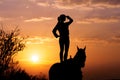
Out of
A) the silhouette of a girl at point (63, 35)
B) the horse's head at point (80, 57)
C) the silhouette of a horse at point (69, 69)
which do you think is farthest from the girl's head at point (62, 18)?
the silhouette of a horse at point (69, 69)

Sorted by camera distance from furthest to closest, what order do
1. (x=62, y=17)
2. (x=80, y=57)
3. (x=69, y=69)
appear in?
(x=62, y=17)
(x=69, y=69)
(x=80, y=57)

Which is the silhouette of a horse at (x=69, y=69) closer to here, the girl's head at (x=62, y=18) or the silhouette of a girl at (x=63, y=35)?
the silhouette of a girl at (x=63, y=35)

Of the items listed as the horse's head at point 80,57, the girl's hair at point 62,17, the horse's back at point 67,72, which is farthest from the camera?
the girl's hair at point 62,17

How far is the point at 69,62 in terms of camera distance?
20234mm

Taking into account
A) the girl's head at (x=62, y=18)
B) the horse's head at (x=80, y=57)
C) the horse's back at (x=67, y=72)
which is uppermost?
the girl's head at (x=62, y=18)

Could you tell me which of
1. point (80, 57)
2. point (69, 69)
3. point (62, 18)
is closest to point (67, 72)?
point (69, 69)

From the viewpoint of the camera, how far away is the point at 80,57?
1981 cm

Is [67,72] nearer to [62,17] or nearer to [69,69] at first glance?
[69,69]

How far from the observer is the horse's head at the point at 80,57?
19.7m

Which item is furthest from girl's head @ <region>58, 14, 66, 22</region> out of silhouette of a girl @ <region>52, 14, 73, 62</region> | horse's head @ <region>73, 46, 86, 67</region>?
horse's head @ <region>73, 46, 86, 67</region>

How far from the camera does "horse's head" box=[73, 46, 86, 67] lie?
19.7 m

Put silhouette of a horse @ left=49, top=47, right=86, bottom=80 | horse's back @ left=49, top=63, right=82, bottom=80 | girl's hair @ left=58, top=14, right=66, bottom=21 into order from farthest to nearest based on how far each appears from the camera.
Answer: girl's hair @ left=58, top=14, right=66, bottom=21, horse's back @ left=49, top=63, right=82, bottom=80, silhouette of a horse @ left=49, top=47, right=86, bottom=80

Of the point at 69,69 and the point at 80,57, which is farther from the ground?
the point at 80,57

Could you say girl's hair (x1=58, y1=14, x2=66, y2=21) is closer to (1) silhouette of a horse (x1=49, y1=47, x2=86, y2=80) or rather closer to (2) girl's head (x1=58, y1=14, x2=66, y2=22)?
(2) girl's head (x1=58, y1=14, x2=66, y2=22)
